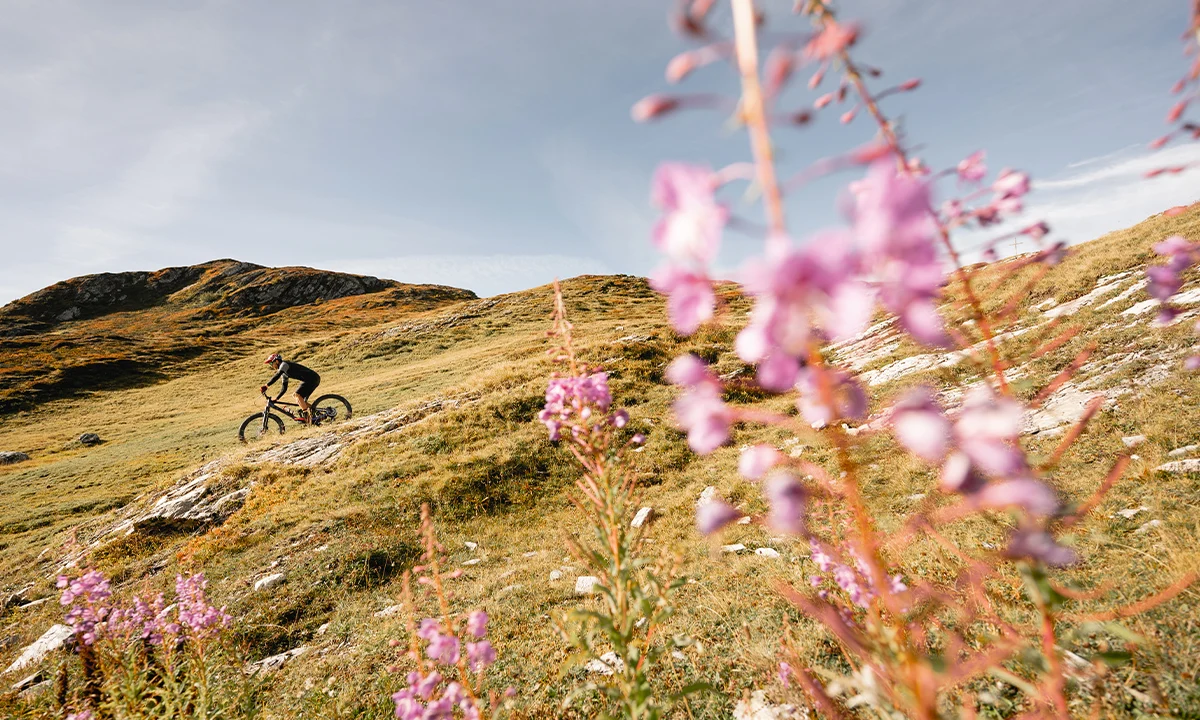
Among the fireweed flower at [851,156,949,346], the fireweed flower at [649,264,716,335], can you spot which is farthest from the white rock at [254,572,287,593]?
the fireweed flower at [851,156,949,346]

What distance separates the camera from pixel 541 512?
395 inches

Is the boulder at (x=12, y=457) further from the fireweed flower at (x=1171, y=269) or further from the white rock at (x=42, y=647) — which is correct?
the fireweed flower at (x=1171, y=269)

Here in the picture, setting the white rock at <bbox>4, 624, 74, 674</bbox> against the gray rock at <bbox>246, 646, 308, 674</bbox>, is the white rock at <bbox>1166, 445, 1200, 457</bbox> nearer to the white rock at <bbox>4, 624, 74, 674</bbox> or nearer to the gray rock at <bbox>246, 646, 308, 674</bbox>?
the gray rock at <bbox>246, 646, 308, 674</bbox>

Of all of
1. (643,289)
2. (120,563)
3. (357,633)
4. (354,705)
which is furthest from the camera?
(643,289)

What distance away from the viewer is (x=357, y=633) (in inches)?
251

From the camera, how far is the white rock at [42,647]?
21.2ft

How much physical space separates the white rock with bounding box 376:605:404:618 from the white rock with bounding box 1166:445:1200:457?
9024 millimetres

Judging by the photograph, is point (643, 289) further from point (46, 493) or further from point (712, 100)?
point (712, 100)

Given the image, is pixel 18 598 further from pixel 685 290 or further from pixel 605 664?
pixel 685 290

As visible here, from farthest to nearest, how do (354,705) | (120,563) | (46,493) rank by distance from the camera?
(46,493), (120,563), (354,705)

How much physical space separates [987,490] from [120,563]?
43.9ft

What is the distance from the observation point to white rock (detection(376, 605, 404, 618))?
671cm

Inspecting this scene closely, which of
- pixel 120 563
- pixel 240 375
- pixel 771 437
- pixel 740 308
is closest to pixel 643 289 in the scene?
pixel 740 308

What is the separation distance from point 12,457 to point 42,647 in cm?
2733
